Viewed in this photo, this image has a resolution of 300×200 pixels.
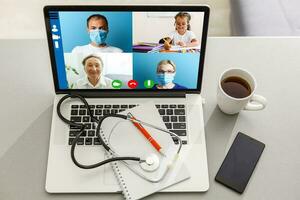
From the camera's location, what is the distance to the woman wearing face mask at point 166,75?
3.53 feet

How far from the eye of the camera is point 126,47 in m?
1.04

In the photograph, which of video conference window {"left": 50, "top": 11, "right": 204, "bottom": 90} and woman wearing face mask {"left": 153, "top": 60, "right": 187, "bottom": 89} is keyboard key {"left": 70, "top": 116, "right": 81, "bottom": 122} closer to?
video conference window {"left": 50, "top": 11, "right": 204, "bottom": 90}

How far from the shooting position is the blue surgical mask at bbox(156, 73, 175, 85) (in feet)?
3.57

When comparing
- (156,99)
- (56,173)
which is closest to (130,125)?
(156,99)

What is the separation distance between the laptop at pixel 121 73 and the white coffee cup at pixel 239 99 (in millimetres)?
60

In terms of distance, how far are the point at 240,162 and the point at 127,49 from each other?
386mm

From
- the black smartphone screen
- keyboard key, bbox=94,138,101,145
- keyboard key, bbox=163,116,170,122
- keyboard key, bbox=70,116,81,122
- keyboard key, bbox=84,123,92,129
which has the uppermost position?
keyboard key, bbox=163,116,170,122

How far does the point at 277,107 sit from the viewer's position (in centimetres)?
114

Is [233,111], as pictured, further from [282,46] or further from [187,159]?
[282,46]

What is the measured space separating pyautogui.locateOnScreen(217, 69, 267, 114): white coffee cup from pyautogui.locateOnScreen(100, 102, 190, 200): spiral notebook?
0.16 metres

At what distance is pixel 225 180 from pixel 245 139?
5.0 inches

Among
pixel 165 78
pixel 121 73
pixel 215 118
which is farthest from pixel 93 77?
pixel 215 118

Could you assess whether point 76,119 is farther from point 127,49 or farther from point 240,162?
point 240,162

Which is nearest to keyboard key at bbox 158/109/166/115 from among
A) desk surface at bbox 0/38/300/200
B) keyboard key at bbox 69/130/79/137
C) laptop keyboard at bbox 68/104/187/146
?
laptop keyboard at bbox 68/104/187/146
